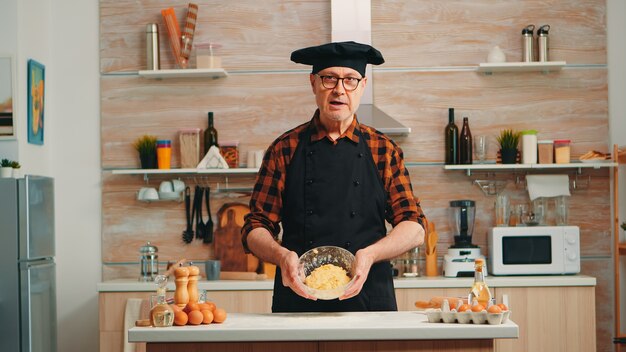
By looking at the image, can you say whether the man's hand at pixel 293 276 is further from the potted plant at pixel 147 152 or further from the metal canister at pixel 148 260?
the potted plant at pixel 147 152

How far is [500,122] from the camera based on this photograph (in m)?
5.37

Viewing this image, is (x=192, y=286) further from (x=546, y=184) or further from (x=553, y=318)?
(x=546, y=184)

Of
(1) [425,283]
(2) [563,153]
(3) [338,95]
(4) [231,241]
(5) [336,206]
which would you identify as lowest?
(1) [425,283]

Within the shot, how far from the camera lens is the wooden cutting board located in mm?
5207

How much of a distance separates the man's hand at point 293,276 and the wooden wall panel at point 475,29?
313 centimetres

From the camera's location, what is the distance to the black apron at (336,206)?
2.69 meters

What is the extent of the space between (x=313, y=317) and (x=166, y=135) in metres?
3.18

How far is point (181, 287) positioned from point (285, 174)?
52 centimetres

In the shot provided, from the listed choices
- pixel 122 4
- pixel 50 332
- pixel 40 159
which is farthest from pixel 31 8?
pixel 50 332

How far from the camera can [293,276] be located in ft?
7.82

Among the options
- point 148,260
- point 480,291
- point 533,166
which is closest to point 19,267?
point 148,260

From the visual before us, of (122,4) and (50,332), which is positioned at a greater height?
(122,4)

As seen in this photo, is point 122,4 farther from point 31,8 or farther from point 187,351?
point 187,351

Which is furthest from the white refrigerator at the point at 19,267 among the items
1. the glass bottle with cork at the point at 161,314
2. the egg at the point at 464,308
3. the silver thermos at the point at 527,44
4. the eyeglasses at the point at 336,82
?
the silver thermos at the point at 527,44
